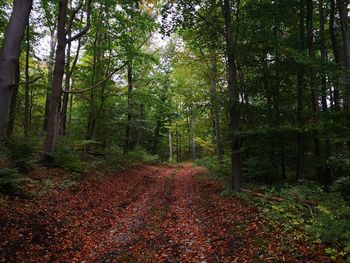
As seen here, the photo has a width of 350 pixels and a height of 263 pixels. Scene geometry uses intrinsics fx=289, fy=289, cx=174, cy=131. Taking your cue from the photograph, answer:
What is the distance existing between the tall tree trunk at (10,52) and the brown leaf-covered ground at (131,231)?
8.22 ft

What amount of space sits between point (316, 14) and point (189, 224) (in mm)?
13718

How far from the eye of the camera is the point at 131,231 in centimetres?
741

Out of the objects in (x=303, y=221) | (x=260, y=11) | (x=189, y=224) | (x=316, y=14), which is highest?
(x=316, y=14)

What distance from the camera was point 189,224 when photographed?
8039mm

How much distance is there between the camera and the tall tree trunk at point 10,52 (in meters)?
4.62

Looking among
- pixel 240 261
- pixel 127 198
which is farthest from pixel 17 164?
pixel 240 261

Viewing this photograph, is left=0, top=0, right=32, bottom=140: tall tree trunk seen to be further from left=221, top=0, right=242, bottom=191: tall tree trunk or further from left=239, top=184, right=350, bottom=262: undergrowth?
left=221, top=0, right=242, bottom=191: tall tree trunk

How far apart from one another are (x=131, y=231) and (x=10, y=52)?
4961 millimetres

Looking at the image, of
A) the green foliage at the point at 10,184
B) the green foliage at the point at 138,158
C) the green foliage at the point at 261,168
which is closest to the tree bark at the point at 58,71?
the green foliage at the point at 10,184

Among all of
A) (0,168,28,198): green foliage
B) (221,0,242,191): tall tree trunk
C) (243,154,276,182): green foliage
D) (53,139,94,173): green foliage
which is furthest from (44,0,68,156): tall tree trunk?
(243,154,276,182): green foliage

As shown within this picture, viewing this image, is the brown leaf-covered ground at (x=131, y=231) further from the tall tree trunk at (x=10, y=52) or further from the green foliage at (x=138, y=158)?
the green foliage at (x=138, y=158)

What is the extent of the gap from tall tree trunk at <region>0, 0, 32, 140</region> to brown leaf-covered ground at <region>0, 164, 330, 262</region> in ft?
8.22

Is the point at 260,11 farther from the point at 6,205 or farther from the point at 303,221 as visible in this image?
the point at 6,205

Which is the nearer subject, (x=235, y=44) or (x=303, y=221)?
(x=303, y=221)
